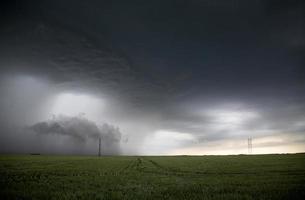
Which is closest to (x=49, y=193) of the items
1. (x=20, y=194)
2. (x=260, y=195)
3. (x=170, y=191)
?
(x=20, y=194)

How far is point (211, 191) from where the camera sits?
1830cm

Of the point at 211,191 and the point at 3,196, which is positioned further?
the point at 211,191

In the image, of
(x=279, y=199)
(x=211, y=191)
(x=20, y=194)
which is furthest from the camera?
(x=211, y=191)

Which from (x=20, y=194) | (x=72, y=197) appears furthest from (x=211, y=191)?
(x=20, y=194)

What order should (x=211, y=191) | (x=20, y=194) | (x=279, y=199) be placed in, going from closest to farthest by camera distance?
(x=279, y=199) → (x=20, y=194) → (x=211, y=191)

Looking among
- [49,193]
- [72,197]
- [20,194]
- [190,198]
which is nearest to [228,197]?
[190,198]

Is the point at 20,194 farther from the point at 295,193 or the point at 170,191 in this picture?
the point at 295,193

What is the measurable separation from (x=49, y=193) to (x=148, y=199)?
259 inches

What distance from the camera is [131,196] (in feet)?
52.5

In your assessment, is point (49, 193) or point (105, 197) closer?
point (105, 197)

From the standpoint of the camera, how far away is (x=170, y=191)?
18.4m

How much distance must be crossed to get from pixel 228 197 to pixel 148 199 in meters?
4.76

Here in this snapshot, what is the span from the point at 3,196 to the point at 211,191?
1304cm

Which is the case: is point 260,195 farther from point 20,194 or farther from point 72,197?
point 20,194
